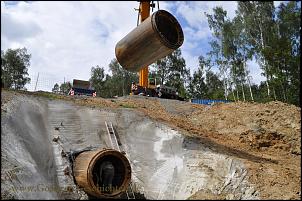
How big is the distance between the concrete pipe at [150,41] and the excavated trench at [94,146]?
2503mm

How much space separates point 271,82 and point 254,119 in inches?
809

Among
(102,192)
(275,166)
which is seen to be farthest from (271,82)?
(102,192)

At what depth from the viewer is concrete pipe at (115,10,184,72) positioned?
10641 millimetres

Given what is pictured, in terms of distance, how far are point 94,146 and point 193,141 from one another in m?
3.28

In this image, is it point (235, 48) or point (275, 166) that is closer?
point (275, 166)

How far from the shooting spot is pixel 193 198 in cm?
908

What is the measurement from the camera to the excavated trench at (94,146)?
29.6 ft

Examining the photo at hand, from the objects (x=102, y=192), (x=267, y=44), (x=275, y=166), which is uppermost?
(x=267, y=44)

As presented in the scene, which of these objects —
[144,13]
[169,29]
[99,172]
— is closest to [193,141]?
[99,172]

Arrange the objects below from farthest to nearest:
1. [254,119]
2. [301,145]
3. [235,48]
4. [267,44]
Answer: [235,48] → [267,44] → [254,119] → [301,145]

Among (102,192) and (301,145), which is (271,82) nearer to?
(301,145)

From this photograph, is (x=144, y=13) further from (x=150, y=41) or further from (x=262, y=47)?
(x=262, y=47)

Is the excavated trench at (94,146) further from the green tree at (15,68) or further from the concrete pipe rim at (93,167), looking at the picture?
the green tree at (15,68)

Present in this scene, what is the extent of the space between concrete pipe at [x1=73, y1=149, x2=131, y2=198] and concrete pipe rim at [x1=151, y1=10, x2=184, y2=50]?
3766mm
